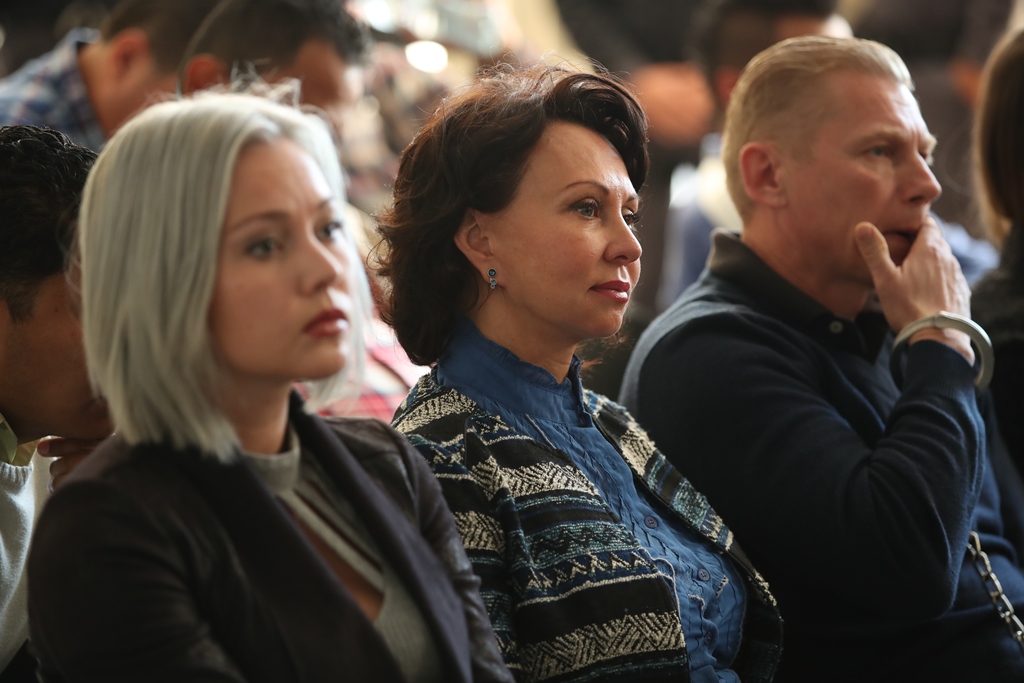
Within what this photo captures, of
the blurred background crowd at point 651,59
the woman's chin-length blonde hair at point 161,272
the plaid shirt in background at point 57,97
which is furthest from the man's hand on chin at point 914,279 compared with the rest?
the plaid shirt in background at point 57,97

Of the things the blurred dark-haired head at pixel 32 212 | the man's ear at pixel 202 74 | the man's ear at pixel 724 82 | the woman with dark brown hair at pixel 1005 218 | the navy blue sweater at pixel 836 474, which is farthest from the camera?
the man's ear at pixel 724 82

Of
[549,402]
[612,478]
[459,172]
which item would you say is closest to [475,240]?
[459,172]

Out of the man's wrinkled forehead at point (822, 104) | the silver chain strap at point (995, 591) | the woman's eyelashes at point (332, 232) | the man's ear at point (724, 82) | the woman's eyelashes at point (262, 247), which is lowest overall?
the silver chain strap at point (995, 591)

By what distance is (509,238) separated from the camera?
1367 millimetres

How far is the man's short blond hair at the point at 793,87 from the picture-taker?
1770mm

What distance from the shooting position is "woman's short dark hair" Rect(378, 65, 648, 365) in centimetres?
136

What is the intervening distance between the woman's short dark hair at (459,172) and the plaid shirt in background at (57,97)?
146 centimetres

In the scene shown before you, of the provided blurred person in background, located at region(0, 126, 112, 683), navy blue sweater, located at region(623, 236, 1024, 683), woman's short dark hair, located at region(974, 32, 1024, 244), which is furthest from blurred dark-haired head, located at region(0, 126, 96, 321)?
woman's short dark hair, located at region(974, 32, 1024, 244)

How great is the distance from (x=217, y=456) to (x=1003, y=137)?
5.76 feet

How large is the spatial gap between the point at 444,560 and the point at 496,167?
1.74ft

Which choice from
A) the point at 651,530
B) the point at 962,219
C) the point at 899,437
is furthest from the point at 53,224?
the point at 962,219

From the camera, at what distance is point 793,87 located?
1.79 metres

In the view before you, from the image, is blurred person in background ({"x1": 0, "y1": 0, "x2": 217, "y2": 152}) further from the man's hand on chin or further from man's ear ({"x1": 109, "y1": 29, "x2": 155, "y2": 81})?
the man's hand on chin

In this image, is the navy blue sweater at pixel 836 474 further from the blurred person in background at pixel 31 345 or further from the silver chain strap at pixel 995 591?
the blurred person in background at pixel 31 345
